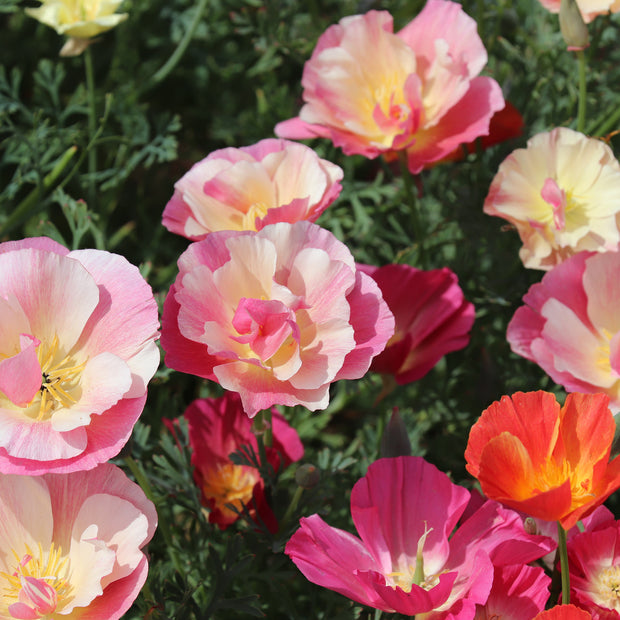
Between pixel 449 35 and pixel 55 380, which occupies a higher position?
pixel 449 35

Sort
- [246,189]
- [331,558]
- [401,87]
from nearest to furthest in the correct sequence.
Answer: [331,558] < [246,189] < [401,87]

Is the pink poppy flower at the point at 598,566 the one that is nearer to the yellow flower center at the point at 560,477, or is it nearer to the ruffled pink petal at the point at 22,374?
the yellow flower center at the point at 560,477

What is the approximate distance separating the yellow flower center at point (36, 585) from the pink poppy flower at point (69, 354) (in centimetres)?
10

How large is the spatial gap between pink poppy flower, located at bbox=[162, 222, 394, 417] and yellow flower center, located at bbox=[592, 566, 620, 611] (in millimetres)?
290

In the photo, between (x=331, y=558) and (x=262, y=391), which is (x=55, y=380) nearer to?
(x=262, y=391)

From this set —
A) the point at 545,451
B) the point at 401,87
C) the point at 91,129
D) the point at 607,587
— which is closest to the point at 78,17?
the point at 91,129

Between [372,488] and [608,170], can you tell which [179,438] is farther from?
[608,170]

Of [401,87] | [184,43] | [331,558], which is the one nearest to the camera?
[331,558]

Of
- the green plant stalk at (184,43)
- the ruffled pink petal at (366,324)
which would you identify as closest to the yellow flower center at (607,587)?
the ruffled pink petal at (366,324)

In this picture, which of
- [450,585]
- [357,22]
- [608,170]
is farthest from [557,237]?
[450,585]

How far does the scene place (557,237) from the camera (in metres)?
1.03

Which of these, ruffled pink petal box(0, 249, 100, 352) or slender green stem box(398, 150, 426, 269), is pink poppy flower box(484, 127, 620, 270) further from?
ruffled pink petal box(0, 249, 100, 352)

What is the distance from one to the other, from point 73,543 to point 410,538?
31cm

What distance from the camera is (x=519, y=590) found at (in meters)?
0.72
